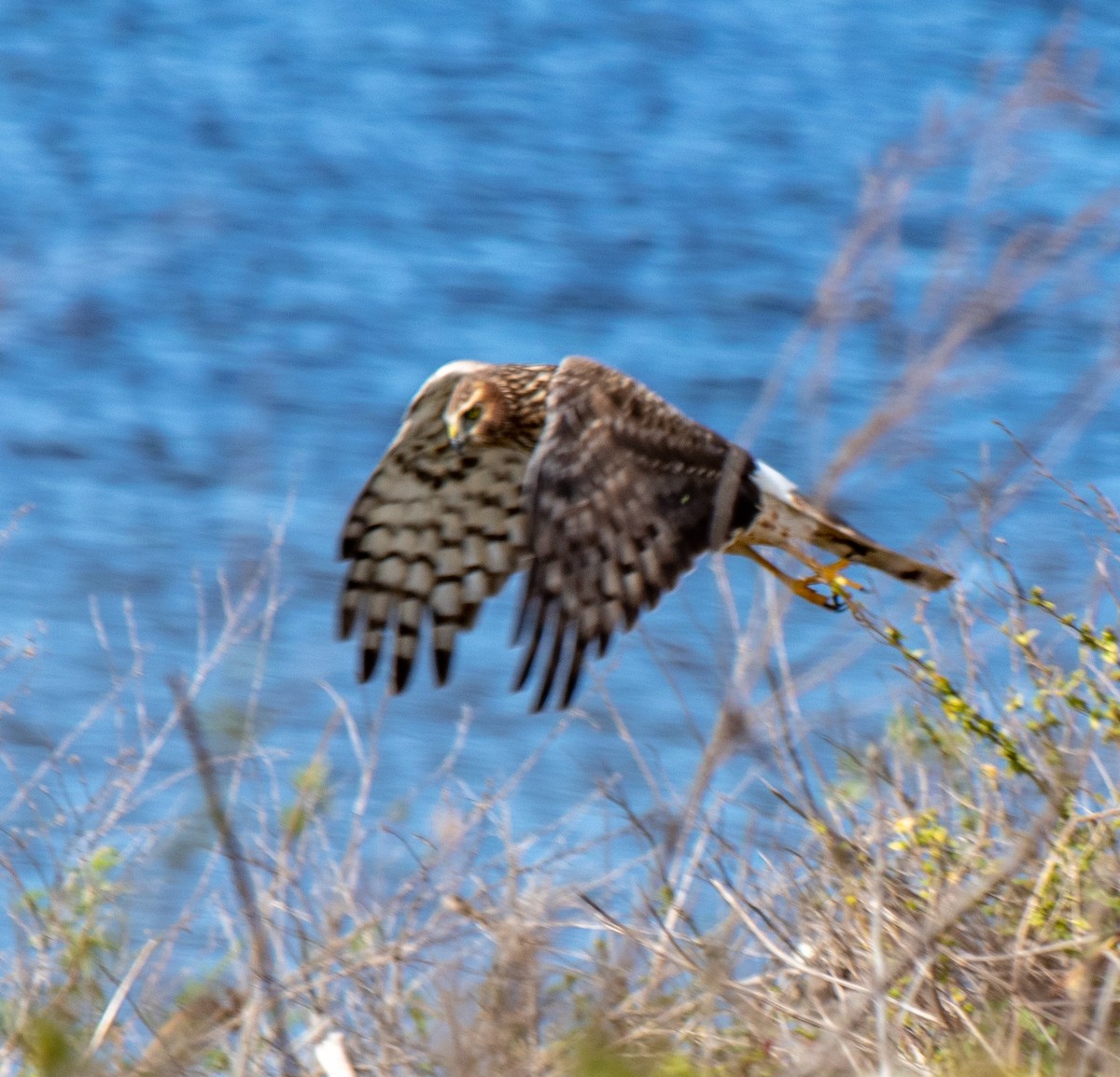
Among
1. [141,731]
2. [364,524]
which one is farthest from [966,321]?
[364,524]

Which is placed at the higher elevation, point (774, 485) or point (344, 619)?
point (774, 485)

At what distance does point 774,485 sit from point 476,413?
0.72 m

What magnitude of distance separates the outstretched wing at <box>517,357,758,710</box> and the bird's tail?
0.03 m

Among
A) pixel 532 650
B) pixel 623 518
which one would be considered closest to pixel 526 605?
pixel 532 650

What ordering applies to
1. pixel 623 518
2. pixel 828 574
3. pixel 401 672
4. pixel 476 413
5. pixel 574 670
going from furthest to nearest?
pixel 401 672 < pixel 476 413 < pixel 623 518 < pixel 574 670 < pixel 828 574

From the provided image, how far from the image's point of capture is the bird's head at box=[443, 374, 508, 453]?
3.32 metres

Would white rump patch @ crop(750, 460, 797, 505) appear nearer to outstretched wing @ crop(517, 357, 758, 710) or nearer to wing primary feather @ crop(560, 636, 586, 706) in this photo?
outstretched wing @ crop(517, 357, 758, 710)

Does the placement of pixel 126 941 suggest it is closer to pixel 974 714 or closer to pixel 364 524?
pixel 974 714

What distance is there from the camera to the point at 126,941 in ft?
7.46

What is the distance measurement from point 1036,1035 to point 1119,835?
33 cm

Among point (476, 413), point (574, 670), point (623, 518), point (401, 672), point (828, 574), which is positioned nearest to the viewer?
point (828, 574)

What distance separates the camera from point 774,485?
2.86 metres

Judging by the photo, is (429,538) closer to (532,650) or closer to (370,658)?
(370,658)

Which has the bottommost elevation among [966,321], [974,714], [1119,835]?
[1119,835]
